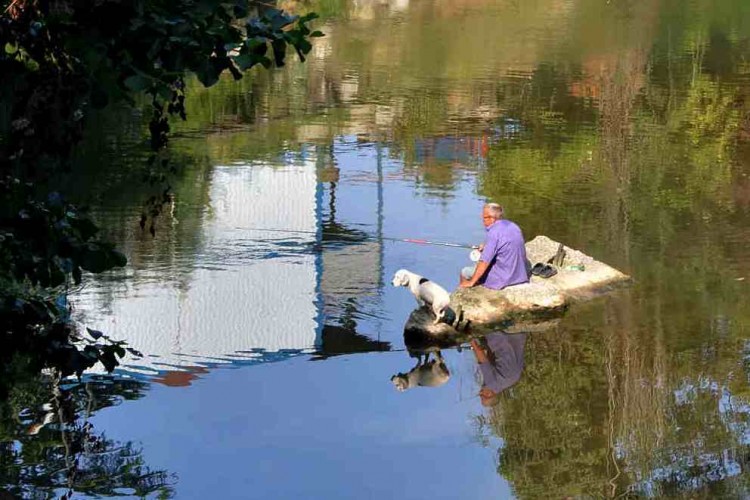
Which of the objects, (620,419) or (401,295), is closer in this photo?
(620,419)

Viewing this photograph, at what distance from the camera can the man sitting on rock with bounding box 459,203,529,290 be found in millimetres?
13562

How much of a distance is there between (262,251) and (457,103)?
1086 cm

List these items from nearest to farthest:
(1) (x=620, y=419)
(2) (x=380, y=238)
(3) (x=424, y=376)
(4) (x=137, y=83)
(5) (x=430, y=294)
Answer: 1. (4) (x=137, y=83)
2. (1) (x=620, y=419)
3. (3) (x=424, y=376)
4. (5) (x=430, y=294)
5. (2) (x=380, y=238)

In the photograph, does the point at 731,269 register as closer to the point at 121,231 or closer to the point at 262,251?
the point at 262,251

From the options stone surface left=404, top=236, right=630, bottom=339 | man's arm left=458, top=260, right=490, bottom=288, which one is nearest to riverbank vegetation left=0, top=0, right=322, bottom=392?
stone surface left=404, top=236, right=630, bottom=339

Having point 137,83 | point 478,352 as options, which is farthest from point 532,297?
point 137,83

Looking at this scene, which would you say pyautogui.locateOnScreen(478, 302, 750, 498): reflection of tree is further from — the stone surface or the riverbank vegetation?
the riverbank vegetation

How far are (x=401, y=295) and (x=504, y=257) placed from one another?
1.36 m

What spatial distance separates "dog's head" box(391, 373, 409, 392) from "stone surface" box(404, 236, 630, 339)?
0.84 meters

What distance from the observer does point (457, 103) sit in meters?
26.2

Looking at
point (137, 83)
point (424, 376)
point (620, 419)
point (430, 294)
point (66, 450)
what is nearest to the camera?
point (137, 83)

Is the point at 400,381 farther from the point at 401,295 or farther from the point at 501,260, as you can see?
the point at 401,295

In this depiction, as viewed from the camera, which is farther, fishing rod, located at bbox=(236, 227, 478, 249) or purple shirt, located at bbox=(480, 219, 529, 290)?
fishing rod, located at bbox=(236, 227, 478, 249)

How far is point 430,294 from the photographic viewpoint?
1251 centimetres
